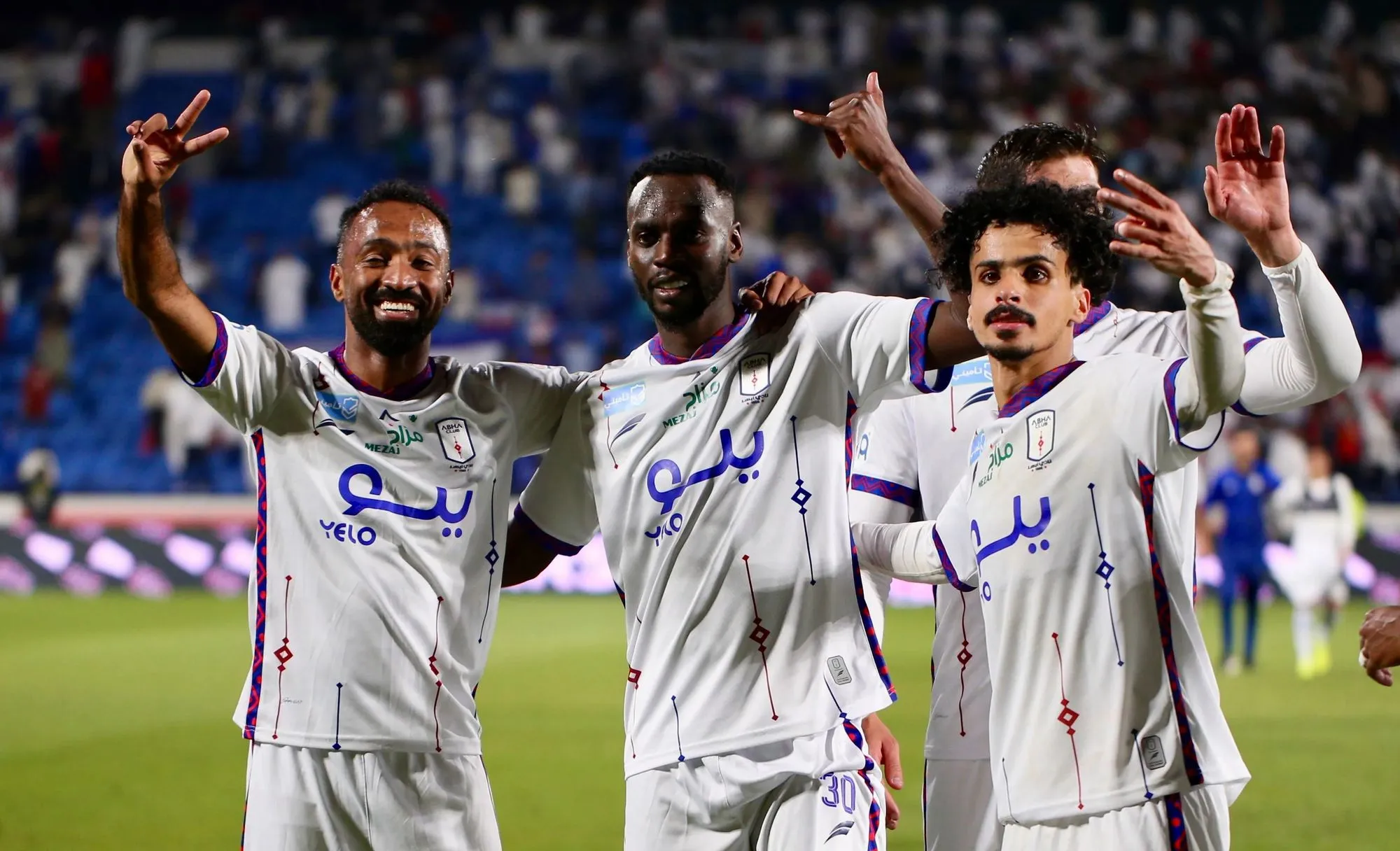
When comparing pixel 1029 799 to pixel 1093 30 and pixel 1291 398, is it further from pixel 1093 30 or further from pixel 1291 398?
pixel 1093 30

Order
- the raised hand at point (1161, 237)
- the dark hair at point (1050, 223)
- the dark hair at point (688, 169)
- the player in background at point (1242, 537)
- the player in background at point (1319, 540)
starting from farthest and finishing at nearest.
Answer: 1. the player in background at point (1319, 540)
2. the player in background at point (1242, 537)
3. the dark hair at point (688, 169)
4. the dark hair at point (1050, 223)
5. the raised hand at point (1161, 237)

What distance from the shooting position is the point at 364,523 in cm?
411

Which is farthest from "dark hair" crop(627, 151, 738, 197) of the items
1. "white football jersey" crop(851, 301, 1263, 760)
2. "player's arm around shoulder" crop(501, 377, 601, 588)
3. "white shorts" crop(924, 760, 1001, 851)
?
"white shorts" crop(924, 760, 1001, 851)

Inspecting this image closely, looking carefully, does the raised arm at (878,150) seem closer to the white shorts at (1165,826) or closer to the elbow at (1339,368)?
the elbow at (1339,368)

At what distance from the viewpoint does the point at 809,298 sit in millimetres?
4168

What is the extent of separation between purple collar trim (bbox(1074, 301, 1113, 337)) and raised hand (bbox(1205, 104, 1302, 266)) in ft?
2.29

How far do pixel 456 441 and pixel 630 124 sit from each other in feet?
71.3

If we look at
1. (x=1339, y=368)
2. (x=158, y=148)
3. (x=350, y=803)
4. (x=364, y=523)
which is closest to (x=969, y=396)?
(x=1339, y=368)

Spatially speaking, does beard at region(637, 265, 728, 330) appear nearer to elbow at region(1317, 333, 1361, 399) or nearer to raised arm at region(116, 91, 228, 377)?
raised arm at region(116, 91, 228, 377)

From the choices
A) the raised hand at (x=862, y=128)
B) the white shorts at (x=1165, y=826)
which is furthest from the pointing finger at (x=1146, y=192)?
the white shorts at (x=1165, y=826)

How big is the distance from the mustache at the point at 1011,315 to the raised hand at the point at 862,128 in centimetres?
84

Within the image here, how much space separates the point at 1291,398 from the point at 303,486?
2.63 metres

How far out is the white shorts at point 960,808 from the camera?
4.32 m

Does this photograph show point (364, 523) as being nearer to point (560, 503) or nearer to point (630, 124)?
point (560, 503)
